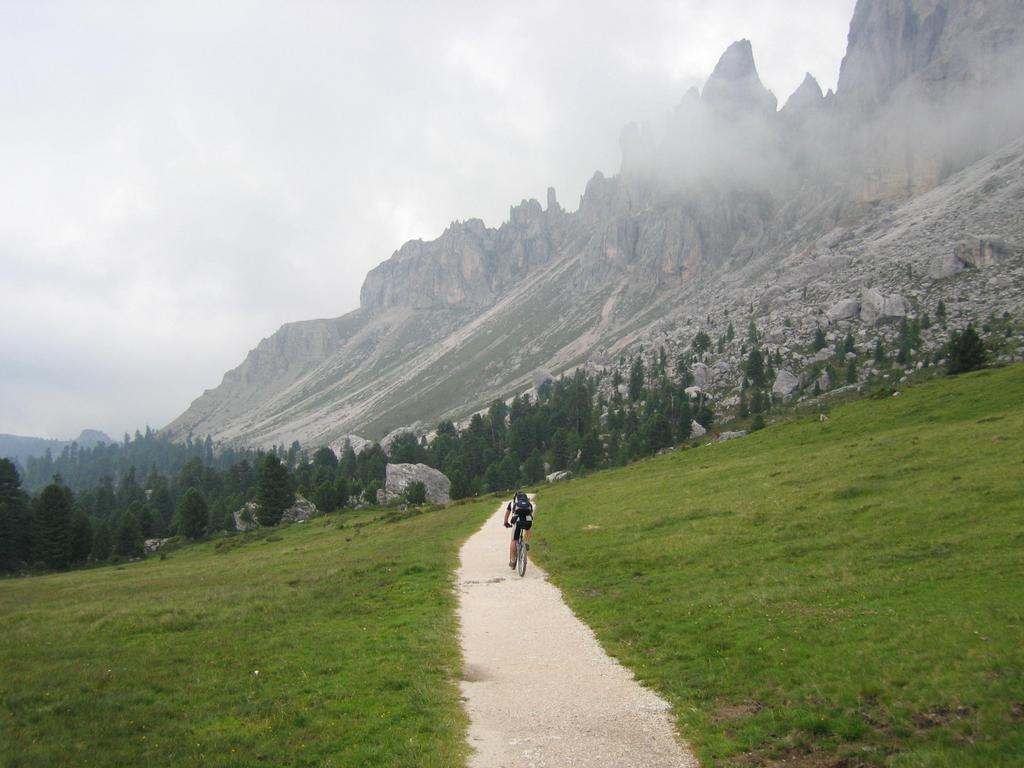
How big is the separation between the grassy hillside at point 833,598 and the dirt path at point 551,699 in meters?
0.67

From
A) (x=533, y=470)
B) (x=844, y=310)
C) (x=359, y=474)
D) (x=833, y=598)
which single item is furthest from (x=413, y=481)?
(x=844, y=310)

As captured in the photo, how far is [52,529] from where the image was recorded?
279ft

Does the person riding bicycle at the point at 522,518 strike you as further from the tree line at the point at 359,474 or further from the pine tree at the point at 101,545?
the pine tree at the point at 101,545

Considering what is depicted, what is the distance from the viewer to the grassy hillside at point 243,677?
10789 millimetres

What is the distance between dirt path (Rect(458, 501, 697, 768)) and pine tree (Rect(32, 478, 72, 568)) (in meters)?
91.0

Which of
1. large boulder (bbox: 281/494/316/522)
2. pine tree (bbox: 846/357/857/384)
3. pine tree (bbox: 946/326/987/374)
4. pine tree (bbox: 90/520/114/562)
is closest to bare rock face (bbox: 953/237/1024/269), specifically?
pine tree (bbox: 846/357/857/384)

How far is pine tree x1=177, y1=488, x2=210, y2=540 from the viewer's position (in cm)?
10009

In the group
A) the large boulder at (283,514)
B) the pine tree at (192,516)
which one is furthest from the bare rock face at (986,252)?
the pine tree at (192,516)

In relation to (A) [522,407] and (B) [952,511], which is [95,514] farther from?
(B) [952,511]

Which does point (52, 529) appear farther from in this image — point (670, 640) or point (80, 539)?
point (670, 640)

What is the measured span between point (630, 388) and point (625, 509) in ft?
426

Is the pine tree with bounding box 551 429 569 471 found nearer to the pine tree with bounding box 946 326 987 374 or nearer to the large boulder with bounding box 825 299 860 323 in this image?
the pine tree with bounding box 946 326 987 374

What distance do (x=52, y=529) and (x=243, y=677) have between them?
93254mm

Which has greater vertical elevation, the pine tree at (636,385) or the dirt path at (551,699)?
the pine tree at (636,385)
